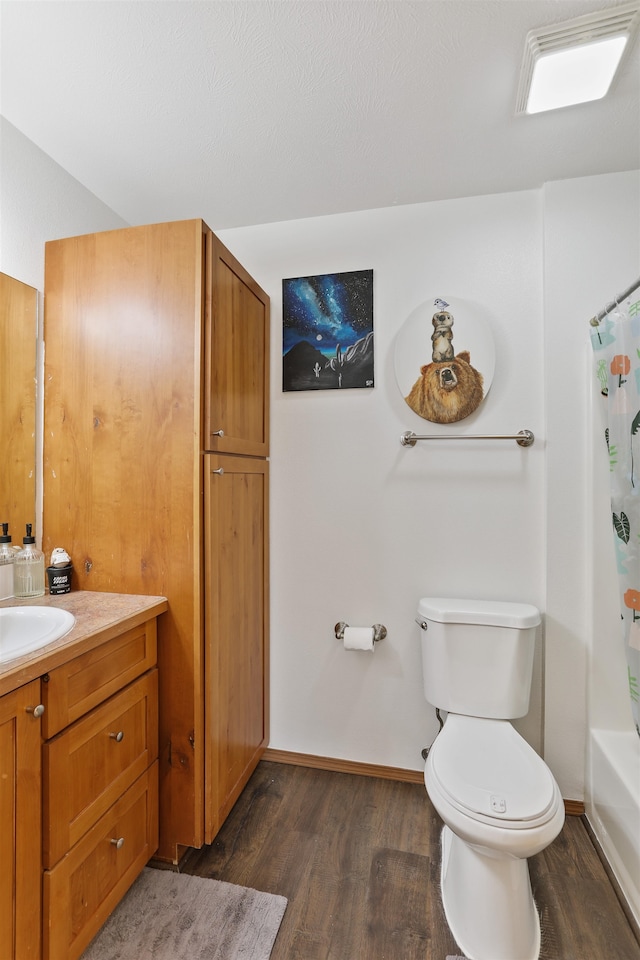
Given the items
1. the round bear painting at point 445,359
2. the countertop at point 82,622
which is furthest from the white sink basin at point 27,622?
the round bear painting at point 445,359

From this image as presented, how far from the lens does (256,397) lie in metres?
1.96

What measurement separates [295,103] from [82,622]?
169 cm

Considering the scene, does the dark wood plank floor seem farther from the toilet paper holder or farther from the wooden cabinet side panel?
the toilet paper holder

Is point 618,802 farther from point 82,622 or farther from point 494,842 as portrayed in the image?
point 82,622

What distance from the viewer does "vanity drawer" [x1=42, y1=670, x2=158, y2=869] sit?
3.51 ft

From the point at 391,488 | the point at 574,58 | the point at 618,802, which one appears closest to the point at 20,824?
the point at 391,488

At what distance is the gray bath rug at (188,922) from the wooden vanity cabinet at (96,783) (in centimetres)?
9

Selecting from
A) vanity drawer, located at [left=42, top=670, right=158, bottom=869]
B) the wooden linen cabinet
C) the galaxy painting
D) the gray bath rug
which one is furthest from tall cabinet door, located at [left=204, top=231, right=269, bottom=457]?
the gray bath rug

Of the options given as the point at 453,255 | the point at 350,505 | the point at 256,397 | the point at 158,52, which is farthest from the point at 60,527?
the point at 453,255

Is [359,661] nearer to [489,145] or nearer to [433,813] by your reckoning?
[433,813]

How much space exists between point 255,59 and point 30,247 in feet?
3.12

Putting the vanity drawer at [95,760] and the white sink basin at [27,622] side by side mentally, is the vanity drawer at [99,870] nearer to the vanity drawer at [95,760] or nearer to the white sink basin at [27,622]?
the vanity drawer at [95,760]

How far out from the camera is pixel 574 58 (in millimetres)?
1289

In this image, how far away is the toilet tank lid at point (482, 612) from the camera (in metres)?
1.67
